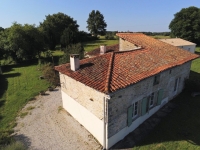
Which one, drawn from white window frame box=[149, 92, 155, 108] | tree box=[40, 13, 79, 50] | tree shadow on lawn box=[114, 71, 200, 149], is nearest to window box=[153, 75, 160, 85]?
white window frame box=[149, 92, 155, 108]

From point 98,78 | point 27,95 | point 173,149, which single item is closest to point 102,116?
point 98,78

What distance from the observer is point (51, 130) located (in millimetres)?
12781

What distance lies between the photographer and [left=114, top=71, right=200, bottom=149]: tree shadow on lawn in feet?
36.4

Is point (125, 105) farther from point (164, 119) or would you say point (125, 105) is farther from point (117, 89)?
point (164, 119)

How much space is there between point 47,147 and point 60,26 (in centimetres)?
5455

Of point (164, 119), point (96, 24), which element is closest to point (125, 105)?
point (164, 119)

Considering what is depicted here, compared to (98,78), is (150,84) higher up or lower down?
lower down

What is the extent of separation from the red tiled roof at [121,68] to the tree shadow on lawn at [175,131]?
4683 mm

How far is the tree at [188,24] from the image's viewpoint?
51250 mm

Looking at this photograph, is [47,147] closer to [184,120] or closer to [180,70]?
[184,120]

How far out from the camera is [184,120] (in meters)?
13.5

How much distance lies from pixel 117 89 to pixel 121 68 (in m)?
3.01

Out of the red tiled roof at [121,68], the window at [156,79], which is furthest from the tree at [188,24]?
the window at [156,79]

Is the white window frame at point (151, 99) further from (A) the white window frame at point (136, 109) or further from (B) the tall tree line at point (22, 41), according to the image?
(B) the tall tree line at point (22, 41)
